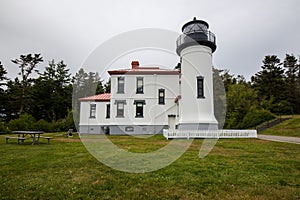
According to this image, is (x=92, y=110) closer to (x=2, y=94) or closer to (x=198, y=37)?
(x=198, y=37)

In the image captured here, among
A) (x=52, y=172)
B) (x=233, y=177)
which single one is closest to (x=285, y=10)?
(x=233, y=177)

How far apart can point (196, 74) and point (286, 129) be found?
1159cm

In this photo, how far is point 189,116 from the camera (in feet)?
51.0

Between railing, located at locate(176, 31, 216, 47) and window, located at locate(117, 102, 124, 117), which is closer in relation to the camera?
railing, located at locate(176, 31, 216, 47)

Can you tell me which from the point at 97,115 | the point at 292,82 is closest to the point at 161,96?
the point at 97,115

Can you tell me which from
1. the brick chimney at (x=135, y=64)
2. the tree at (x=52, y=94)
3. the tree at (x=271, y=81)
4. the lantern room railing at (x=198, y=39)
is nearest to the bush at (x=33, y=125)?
the tree at (x=52, y=94)

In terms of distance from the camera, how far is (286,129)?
795 inches

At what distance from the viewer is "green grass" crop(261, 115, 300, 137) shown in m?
18.6

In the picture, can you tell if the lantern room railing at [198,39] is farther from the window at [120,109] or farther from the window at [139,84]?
the window at [120,109]

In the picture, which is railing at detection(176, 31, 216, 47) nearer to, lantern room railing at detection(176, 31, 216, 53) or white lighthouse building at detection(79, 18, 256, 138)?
lantern room railing at detection(176, 31, 216, 53)

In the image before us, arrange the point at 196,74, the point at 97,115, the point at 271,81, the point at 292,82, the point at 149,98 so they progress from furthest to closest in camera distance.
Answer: the point at 292,82 → the point at 271,81 → the point at 97,115 → the point at 149,98 → the point at 196,74

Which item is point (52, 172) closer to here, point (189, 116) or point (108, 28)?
point (108, 28)

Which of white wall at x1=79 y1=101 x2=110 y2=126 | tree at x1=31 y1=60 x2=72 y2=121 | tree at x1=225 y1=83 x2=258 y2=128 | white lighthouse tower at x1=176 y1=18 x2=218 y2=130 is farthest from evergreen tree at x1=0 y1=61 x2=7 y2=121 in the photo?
tree at x1=225 y1=83 x2=258 y2=128

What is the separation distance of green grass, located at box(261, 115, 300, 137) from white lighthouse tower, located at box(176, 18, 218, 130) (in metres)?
8.29
